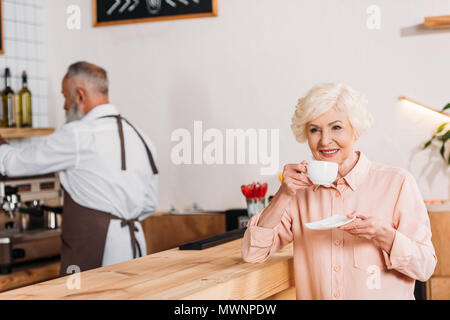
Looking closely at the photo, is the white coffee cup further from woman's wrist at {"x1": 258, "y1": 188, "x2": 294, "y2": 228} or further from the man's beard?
the man's beard

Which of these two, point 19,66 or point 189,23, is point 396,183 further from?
point 19,66

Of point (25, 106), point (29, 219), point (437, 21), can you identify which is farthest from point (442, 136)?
point (25, 106)

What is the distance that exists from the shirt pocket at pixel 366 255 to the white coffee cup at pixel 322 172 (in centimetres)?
19

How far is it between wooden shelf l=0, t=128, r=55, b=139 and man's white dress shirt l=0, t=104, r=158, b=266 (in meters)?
0.70

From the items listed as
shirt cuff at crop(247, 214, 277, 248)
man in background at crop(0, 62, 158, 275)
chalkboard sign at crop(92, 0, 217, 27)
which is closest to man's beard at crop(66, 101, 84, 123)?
man in background at crop(0, 62, 158, 275)

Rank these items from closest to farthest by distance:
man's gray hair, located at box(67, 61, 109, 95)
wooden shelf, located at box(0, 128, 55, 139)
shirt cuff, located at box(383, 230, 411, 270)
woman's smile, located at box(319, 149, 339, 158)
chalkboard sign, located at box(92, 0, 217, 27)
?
shirt cuff, located at box(383, 230, 411, 270) < woman's smile, located at box(319, 149, 339, 158) < man's gray hair, located at box(67, 61, 109, 95) < wooden shelf, located at box(0, 128, 55, 139) < chalkboard sign, located at box(92, 0, 217, 27)

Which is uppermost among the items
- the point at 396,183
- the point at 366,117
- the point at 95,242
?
the point at 366,117

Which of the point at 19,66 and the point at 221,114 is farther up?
the point at 19,66

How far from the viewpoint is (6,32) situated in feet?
11.6

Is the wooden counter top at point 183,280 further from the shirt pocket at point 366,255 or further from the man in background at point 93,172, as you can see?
the man in background at point 93,172

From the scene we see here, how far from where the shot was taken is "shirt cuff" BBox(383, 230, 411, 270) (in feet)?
4.71

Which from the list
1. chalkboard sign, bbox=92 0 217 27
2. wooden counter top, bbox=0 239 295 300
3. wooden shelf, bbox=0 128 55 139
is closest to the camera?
wooden counter top, bbox=0 239 295 300

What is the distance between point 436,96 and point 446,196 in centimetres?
51
